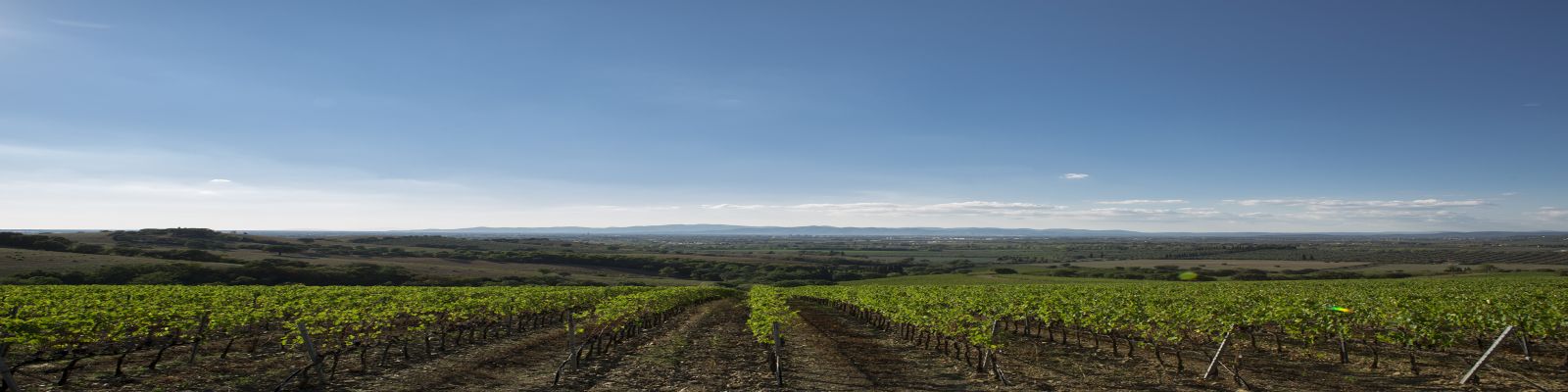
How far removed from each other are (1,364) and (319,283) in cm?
8200

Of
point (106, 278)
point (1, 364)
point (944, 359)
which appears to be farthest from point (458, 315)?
point (106, 278)

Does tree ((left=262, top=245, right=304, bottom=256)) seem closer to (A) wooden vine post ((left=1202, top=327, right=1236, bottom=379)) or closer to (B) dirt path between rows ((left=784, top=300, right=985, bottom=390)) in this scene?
(B) dirt path between rows ((left=784, top=300, right=985, bottom=390))

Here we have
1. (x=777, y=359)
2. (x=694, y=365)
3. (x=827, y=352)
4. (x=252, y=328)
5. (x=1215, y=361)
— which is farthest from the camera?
(x=252, y=328)

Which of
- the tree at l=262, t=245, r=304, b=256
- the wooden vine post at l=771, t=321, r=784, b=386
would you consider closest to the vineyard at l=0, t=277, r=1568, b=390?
the wooden vine post at l=771, t=321, r=784, b=386

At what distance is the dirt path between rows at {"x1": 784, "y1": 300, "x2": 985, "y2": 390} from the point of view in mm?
17922

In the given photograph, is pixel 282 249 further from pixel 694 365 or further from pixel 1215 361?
pixel 1215 361

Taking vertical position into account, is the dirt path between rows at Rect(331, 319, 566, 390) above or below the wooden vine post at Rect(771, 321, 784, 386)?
below

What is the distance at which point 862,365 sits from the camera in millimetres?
21516

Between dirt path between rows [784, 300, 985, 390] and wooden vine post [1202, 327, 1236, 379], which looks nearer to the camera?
wooden vine post [1202, 327, 1236, 379]

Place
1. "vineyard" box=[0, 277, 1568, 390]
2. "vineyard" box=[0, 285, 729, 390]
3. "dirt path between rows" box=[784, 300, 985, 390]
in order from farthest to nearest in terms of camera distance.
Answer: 1. "dirt path between rows" box=[784, 300, 985, 390]
2. "vineyard" box=[0, 277, 1568, 390]
3. "vineyard" box=[0, 285, 729, 390]

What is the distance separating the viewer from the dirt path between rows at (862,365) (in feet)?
58.8

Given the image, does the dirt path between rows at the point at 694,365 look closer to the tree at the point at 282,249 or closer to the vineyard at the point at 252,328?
the vineyard at the point at 252,328

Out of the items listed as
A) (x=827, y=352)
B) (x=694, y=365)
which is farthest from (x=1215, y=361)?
(x=694, y=365)

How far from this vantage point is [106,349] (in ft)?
65.4
